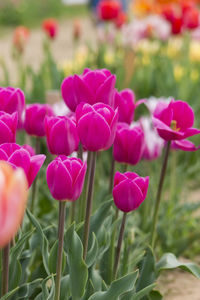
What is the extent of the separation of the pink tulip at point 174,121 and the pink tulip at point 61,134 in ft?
0.67

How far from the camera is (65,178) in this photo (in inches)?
38.4

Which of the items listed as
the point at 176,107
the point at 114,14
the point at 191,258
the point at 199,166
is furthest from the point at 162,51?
the point at 176,107

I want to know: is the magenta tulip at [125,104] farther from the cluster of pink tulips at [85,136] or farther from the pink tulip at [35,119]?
the pink tulip at [35,119]

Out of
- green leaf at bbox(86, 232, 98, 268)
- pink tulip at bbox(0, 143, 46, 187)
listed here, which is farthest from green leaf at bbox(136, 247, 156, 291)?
pink tulip at bbox(0, 143, 46, 187)

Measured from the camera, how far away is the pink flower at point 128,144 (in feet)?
4.34

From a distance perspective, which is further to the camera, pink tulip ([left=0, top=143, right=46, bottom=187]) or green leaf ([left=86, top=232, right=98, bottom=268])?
green leaf ([left=86, top=232, right=98, bottom=268])

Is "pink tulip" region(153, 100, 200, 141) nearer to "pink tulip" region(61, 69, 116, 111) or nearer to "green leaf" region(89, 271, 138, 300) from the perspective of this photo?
"pink tulip" region(61, 69, 116, 111)

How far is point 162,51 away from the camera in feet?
12.9


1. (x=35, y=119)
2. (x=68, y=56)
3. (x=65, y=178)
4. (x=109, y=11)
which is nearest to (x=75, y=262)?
(x=65, y=178)

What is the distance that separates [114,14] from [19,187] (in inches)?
127

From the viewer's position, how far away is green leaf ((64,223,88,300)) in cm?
110

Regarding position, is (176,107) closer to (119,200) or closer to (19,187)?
(119,200)

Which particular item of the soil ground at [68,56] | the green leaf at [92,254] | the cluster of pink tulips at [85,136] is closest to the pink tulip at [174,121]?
the cluster of pink tulips at [85,136]

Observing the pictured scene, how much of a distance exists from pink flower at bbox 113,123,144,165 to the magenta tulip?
0.22 ft
